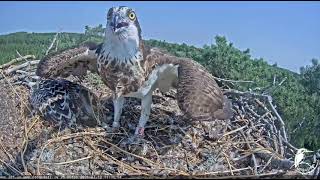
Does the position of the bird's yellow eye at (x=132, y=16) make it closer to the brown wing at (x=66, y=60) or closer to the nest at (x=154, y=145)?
the brown wing at (x=66, y=60)

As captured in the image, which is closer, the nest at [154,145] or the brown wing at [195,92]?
the brown wing at [195,92]

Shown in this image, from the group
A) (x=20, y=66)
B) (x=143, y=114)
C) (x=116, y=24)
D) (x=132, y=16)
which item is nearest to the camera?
(x=116, y=24)

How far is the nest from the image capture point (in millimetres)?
4762

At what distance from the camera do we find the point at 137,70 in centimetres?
477

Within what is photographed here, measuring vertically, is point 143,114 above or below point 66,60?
below

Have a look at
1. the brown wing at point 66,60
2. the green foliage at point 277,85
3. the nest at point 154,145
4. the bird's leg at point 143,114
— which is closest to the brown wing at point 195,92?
the bird's leg at point 143,114

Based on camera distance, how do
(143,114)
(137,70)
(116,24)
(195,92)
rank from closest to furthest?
(195,92) → (116,24) → (137,70) → (143,114)

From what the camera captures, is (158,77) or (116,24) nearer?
(116,24)

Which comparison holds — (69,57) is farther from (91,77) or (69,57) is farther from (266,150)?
(266,150)

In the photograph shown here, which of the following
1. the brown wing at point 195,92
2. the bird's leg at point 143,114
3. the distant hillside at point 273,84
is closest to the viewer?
the brown wing at point 195,92

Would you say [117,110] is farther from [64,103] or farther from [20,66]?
[20,66]

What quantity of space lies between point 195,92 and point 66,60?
5.98 feet

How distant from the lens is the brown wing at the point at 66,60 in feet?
17.1

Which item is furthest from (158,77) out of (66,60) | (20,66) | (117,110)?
(20,66)
